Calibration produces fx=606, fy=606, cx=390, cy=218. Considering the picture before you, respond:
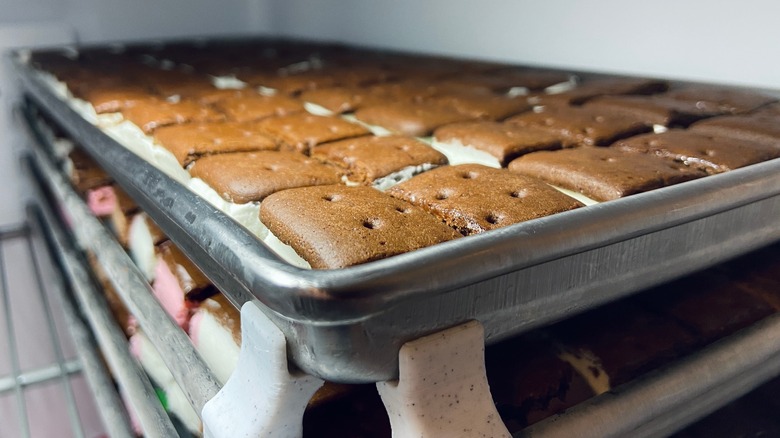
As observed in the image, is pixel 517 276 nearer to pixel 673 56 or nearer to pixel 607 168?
pixel 607 168

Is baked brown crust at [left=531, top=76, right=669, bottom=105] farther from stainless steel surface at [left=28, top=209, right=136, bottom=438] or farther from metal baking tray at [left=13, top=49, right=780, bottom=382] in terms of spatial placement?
stainless steel surface at [left=28, top=209, right=136, bottom=438]

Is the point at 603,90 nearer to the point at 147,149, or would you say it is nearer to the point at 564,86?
the point at 564,86

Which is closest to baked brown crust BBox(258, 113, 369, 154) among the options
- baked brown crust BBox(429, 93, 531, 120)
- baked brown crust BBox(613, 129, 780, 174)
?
baked brown crust BBox(429, 93, 531, 120)

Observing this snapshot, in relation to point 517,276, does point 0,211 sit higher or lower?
lower

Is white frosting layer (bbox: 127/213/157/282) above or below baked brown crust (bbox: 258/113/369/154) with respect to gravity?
below

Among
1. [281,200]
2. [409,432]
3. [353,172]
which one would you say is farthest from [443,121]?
[409,432]

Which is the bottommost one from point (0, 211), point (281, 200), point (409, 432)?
point (0, 211)
